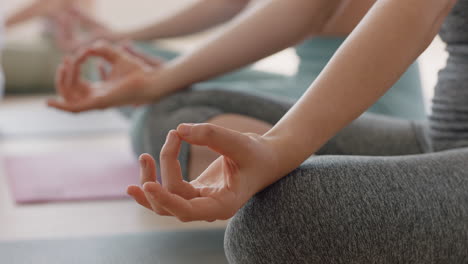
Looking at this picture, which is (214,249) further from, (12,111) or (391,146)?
(12,111)

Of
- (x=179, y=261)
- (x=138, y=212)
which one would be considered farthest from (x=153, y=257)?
(x=138, y=212)

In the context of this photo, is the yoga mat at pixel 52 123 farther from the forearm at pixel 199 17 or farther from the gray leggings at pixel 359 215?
the gray leggings at pixel 359 215

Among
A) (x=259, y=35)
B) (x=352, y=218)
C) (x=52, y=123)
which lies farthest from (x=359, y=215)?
(x=52, y=123)

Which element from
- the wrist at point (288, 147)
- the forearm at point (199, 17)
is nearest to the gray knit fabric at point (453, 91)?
the wrist at point (288, 147)

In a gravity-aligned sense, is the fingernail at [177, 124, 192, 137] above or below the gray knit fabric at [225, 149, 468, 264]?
above

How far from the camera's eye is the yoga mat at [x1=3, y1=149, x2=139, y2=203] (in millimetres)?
1224

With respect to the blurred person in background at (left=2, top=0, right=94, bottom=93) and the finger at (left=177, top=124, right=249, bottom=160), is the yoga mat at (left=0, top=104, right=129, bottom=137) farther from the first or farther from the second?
the finger at (left=177, top=124, right=249, bottom=160)

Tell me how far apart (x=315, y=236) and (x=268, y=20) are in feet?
1.40

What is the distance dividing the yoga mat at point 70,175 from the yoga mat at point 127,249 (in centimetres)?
29

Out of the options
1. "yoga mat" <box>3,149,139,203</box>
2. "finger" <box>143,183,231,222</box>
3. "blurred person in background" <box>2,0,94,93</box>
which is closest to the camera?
"finger" <box>143,183,231,222</box>

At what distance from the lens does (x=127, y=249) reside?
88 cm

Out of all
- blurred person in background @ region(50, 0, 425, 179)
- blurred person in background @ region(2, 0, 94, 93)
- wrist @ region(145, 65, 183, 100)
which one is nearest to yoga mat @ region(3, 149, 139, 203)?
blurred person in background @ region(50, 0, 425, 179)

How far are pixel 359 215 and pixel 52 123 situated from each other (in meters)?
1.74

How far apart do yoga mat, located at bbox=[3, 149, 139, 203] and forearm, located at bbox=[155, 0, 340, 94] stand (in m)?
0.37
